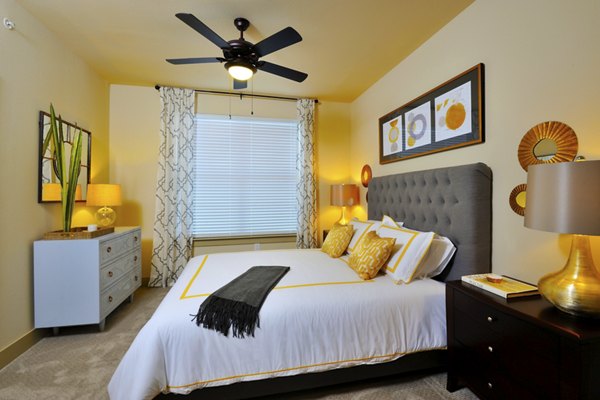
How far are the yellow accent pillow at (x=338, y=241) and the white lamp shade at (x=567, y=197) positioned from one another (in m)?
1.61

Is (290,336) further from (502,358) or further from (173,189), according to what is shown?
(173,189)

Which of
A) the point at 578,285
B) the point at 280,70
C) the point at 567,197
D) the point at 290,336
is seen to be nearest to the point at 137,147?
the point at 280,70

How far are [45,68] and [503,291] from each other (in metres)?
3.84

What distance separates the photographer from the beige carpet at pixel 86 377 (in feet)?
5.20

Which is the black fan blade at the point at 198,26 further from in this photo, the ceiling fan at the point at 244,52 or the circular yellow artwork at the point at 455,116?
the circular yellow artwork at the point at 455,116

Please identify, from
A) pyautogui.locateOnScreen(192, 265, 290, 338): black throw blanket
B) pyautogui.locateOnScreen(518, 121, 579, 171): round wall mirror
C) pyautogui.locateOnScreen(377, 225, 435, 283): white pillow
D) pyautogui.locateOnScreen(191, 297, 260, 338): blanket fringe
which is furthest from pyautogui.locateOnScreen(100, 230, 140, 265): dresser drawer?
pyautogui.locateOnScreen(518, 121, 579, 171): round wall mirror

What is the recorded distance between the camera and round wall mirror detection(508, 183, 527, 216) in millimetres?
1632

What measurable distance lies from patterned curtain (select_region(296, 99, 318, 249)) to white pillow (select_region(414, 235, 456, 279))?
206cm

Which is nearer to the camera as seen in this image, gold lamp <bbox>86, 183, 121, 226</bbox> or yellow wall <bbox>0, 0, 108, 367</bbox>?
yellow wall <bbox>0, 0, 108, 367</bbox>

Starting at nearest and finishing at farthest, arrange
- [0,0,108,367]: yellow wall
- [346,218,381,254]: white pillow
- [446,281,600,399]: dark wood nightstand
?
[446,281,600,399]: dark wood nightstand < [0,0,108,367]: yellow wall < [346,218,381,254]: white pillow

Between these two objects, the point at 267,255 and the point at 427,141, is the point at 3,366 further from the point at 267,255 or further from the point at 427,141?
the point at 427,141

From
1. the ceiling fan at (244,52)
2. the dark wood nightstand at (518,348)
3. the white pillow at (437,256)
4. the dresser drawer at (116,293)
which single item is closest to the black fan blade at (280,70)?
the ceiling fan at (244,52)

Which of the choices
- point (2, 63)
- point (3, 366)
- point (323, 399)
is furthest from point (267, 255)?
point (2, 63)

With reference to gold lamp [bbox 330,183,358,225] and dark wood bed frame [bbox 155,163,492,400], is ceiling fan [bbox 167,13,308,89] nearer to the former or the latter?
dark wood bed frame [bbox 155,163,492,400]
